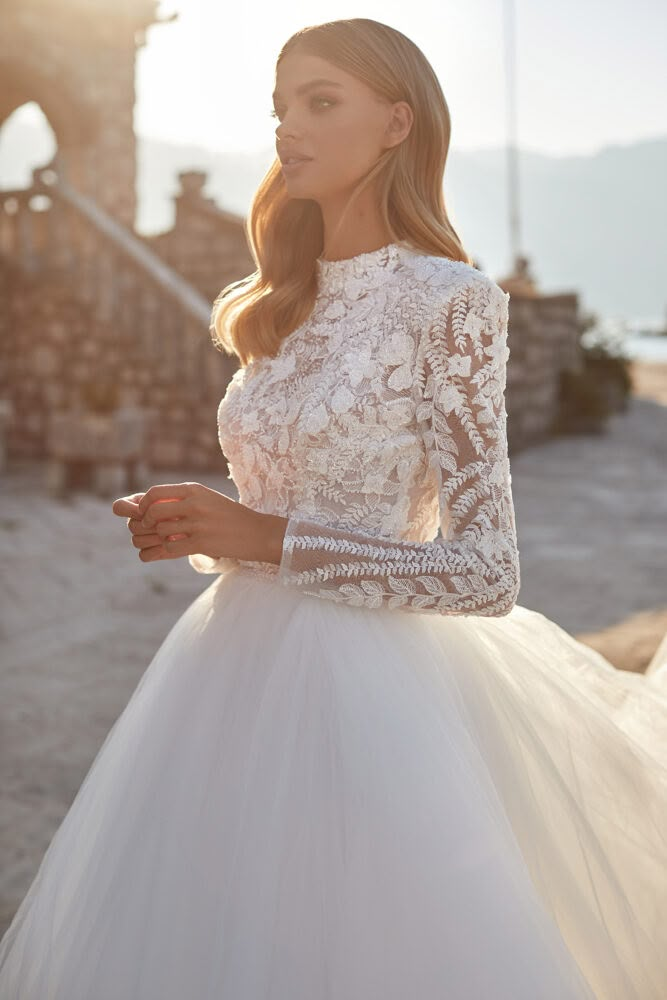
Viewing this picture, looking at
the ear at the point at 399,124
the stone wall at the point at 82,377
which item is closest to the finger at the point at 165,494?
the ear at the point at 399,124

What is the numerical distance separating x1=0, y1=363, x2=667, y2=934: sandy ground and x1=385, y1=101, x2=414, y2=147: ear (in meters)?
2.15

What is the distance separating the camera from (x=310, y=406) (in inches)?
74.3

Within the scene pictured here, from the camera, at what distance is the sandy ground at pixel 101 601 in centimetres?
372

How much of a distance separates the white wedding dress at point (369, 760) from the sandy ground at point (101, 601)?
126cm

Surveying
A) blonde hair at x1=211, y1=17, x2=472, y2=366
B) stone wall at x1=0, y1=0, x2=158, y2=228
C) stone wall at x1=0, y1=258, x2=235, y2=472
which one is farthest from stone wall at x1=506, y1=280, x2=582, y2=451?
blonde hair at x1=211, y1=17, x2=472, y2=366

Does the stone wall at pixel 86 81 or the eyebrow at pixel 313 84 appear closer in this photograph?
the eyebrow at pixel 313 84

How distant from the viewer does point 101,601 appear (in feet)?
19.4

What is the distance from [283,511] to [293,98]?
2.47 feet

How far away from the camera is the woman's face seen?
75.3 inches

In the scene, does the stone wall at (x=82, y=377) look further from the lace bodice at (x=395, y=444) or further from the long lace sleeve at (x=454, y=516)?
the long lace sleeve at (x=454, y=516)

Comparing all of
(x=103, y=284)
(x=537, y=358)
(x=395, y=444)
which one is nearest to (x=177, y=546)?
(x=395, y=444)

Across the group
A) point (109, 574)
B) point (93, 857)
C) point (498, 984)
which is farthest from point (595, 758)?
point (109, 574)

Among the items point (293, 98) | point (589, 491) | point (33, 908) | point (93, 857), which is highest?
point (293, 98)

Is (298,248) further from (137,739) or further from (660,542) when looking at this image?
(660,542)
